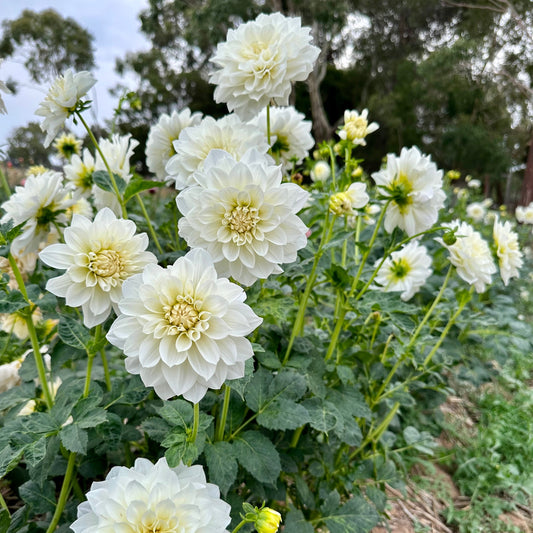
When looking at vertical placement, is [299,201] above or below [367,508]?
above

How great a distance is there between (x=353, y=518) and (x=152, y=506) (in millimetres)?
630

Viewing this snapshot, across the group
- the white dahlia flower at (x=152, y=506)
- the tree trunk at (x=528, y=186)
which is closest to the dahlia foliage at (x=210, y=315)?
the white dahlia flower at (x=152, y=506)

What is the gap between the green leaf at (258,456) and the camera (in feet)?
2.70

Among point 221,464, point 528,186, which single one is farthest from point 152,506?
point 528,186

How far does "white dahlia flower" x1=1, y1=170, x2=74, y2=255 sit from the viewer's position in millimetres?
889

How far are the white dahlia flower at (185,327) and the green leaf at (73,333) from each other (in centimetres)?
26

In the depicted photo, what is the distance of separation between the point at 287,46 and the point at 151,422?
2.49ft

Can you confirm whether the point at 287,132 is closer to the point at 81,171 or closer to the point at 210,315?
the point at 81,171

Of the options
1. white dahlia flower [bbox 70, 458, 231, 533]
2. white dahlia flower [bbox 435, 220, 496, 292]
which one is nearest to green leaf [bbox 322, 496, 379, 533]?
white dahlia flower [bbox 70, 458, 231, 533]

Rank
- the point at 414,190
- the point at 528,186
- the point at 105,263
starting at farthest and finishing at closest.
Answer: the point at 528,186
the point at 414,190
the point at 105,263

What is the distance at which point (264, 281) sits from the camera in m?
0.92

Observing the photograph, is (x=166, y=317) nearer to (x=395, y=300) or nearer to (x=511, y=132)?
(x=395, y=300)

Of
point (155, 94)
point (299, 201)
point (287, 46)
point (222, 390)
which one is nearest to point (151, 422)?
point (222, 390)

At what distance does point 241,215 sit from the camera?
69 cm
